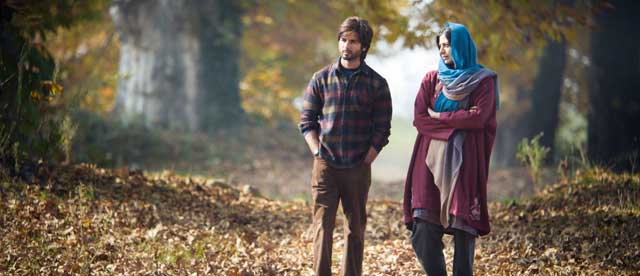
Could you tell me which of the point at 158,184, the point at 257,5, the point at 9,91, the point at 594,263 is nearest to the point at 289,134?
the point at 257,5

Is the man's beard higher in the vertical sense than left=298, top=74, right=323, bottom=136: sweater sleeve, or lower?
higher

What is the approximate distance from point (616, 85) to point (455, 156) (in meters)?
6.78

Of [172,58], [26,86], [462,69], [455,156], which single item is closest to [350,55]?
[462,69]

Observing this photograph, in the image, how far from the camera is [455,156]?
14.4 feet

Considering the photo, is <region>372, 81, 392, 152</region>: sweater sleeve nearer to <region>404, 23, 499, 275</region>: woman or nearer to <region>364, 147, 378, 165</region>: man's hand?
<region>364, 147, 378, 165</region>: man's hand

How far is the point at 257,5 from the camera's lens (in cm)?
1474

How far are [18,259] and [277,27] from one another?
548 inches

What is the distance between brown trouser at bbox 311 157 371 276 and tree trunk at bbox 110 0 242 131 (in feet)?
30.9

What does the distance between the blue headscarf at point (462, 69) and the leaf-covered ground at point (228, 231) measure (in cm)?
177

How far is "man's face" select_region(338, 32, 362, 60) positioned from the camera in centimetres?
444

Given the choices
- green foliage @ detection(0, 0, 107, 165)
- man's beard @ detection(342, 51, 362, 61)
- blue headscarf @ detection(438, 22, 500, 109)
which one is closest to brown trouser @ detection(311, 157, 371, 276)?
man's beard @ detection(342, 51, 362, 61)

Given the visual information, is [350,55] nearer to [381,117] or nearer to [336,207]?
[381,117]

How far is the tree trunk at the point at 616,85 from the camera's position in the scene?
994 centimetres

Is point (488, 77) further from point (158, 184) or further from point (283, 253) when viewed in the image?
point (158, 184)
